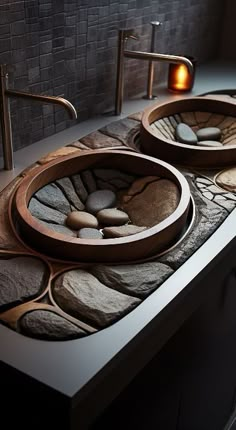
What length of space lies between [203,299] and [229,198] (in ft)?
0.75

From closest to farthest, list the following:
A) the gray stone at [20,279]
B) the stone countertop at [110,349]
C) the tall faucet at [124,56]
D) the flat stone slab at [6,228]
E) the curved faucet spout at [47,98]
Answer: the stone countertop at [110,349] → the gray stone at [20,279] → the flat stone slab at [6,228] → the curved faucet spout at [47,98] → the tall faucet at [124,56]

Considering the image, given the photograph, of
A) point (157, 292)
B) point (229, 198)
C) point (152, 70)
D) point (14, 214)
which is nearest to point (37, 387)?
point (157, 292)

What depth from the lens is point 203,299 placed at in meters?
0.96

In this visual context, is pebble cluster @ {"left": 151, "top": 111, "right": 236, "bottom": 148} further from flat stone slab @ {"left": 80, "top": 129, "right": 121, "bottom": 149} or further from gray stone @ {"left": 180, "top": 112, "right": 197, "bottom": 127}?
flat stone slab @ {"left": 80, "top": 129, "right": 121, "bottom": 149}

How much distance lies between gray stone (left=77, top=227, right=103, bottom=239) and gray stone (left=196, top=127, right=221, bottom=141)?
20.8 inches

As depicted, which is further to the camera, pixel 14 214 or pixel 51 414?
pixel 14 214

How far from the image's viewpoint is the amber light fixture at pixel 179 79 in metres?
1.64

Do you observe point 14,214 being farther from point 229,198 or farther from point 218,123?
point 218,123

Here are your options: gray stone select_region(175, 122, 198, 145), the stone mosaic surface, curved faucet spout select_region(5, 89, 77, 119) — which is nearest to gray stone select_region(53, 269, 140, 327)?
the stone mosaic surface

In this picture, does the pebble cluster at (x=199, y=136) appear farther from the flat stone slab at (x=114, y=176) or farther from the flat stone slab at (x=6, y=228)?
the flat stone slab at (x=6, y=228)

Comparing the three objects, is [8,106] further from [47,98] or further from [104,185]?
[104,185]

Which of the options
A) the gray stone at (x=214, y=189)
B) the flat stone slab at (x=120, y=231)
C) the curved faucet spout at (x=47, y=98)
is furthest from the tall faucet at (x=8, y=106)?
the gray stone at (x=214, y=189)

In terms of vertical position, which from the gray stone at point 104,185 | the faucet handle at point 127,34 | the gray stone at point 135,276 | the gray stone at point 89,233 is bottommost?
the gray stone at point 104,185

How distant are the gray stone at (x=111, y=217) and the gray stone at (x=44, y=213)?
74 mm
